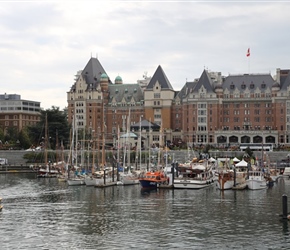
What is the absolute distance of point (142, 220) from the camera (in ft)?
168

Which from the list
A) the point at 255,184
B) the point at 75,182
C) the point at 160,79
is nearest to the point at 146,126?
the point at 160,79

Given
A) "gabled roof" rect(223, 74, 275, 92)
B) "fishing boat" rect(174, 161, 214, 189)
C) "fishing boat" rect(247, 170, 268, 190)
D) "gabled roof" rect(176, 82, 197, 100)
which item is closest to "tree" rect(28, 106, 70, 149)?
"gabled roof" rect(176, 82, 197, 100)

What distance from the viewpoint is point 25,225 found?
48.3 meters

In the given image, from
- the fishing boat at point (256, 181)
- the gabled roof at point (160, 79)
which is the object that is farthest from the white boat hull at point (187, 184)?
the gabled roof at point (160, 79)

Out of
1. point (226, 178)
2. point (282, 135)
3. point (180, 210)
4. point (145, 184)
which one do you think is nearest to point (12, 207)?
point (180, 210)

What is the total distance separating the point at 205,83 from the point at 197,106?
6.15m

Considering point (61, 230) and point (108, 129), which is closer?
point (61, 230)

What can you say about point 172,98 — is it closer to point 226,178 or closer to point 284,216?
point 226,178

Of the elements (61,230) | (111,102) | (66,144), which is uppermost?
(111,102)

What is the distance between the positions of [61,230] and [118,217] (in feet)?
25.0

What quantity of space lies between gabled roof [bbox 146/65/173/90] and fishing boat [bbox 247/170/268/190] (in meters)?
80.4

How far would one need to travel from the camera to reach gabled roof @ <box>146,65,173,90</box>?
16316 centimetres

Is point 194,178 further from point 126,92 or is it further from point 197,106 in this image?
point 126,92

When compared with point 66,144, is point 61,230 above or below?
below
